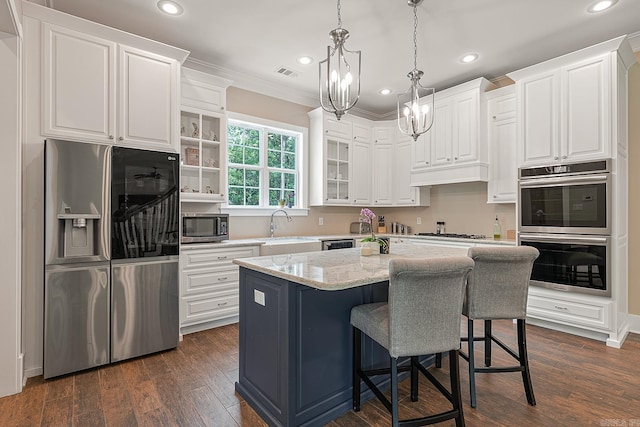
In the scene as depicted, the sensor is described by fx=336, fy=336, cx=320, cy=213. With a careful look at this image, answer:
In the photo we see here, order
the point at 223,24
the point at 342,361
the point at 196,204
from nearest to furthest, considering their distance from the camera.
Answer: the point at 342,361 → the point at 223,24 → the point at 196,204

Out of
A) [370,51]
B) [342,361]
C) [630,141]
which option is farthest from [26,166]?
[630,141]

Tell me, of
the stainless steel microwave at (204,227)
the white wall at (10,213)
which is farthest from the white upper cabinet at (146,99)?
the stainless steel microwave at (204,227)

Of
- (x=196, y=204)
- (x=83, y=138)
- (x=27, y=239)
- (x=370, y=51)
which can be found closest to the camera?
(x=27, y=239)

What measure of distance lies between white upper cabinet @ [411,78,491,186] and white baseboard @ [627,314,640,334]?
203 cm

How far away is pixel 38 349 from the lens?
8.16ft

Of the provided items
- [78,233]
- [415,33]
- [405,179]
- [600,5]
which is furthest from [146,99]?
[600,5]

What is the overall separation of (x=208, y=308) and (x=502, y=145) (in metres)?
3.92

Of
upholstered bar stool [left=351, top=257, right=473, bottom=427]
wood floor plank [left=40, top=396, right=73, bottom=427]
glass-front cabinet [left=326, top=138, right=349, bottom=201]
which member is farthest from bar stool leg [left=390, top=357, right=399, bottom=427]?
glass-front cabinet [left=326, top=138, right=349, bottom=201]

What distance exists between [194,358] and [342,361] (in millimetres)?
1449

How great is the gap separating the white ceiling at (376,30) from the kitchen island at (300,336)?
7.27ft

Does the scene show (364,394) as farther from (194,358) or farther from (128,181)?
(128,181)

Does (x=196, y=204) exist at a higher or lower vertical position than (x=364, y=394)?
higher

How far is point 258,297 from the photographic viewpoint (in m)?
2.06

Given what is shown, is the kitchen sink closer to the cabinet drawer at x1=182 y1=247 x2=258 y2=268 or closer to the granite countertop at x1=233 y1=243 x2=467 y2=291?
the cabinet drawer at x1=182 y1=247 x2=258 y2=268
